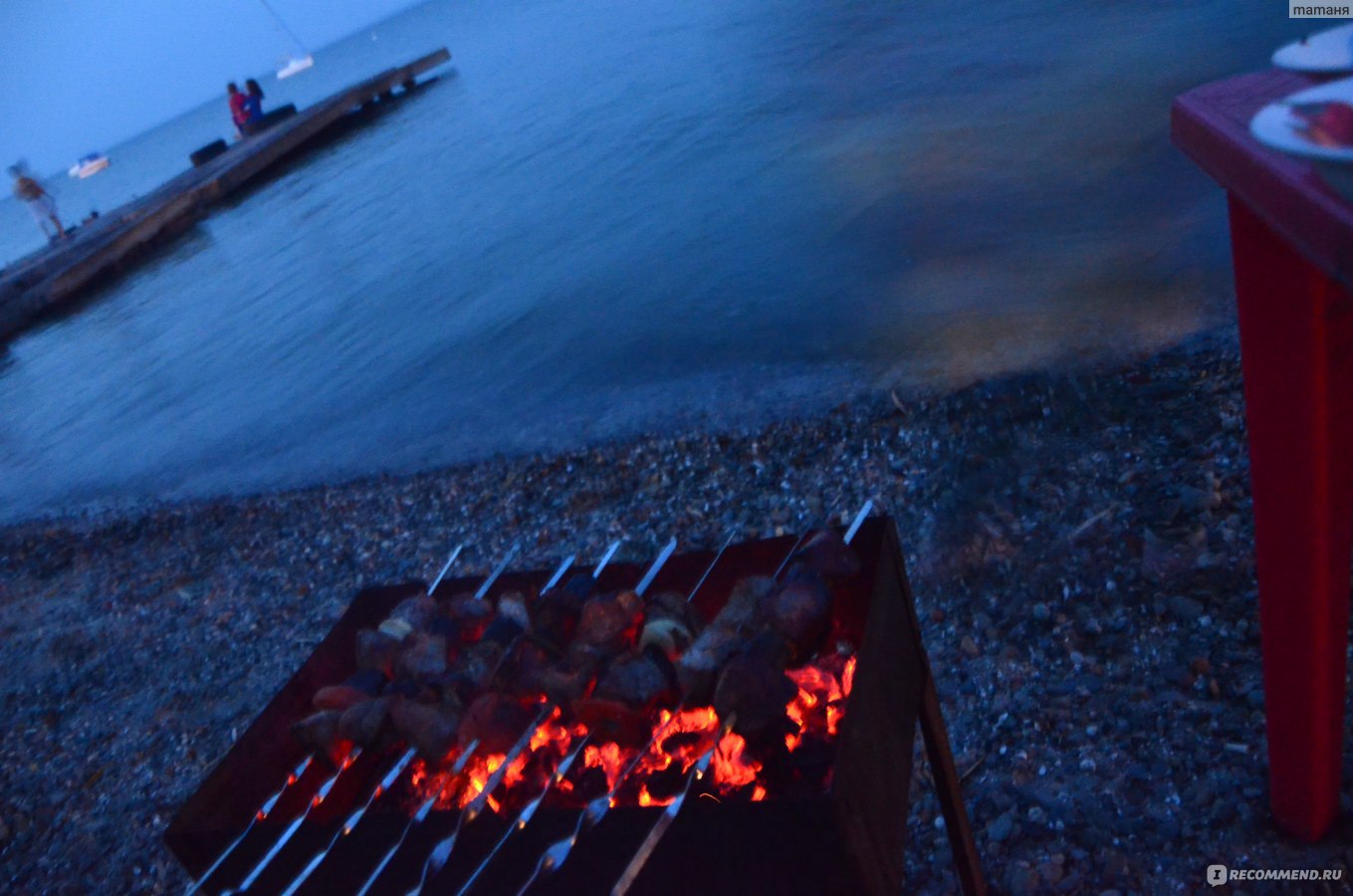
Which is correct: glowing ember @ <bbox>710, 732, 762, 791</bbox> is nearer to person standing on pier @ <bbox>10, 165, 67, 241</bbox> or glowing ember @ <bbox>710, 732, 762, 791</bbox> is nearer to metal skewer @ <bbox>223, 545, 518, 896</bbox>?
metal skewer @ <bbox>223, 545, 518, 896</bbox>

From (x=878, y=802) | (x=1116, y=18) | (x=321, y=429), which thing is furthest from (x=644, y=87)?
(x=878, y=802)

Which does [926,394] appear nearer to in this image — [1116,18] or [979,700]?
[979,700]

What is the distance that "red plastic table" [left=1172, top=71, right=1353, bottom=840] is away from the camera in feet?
4.31

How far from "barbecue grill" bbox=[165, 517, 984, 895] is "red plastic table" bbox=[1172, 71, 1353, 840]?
0.67 meters

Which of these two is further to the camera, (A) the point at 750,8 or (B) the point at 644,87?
(A) the point at 750,8

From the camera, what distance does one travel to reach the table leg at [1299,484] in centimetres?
146

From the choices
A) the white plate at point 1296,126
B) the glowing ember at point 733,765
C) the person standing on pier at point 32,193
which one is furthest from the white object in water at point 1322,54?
the person standing on pier at point 32,193

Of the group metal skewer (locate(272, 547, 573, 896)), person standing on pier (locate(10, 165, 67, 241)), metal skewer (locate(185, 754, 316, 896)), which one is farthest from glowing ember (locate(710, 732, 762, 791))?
person standing on pier (locate(10, 165, 67, 241))

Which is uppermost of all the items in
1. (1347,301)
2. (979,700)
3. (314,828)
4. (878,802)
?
(1347,301)

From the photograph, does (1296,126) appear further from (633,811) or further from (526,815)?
(526,815)

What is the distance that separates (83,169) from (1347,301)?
8309 cm

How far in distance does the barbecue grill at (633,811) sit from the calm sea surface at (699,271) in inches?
111

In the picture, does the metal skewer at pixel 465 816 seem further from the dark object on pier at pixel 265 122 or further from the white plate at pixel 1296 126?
the dark object on pier at pixel 265 122

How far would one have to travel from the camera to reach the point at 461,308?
28.7ft
